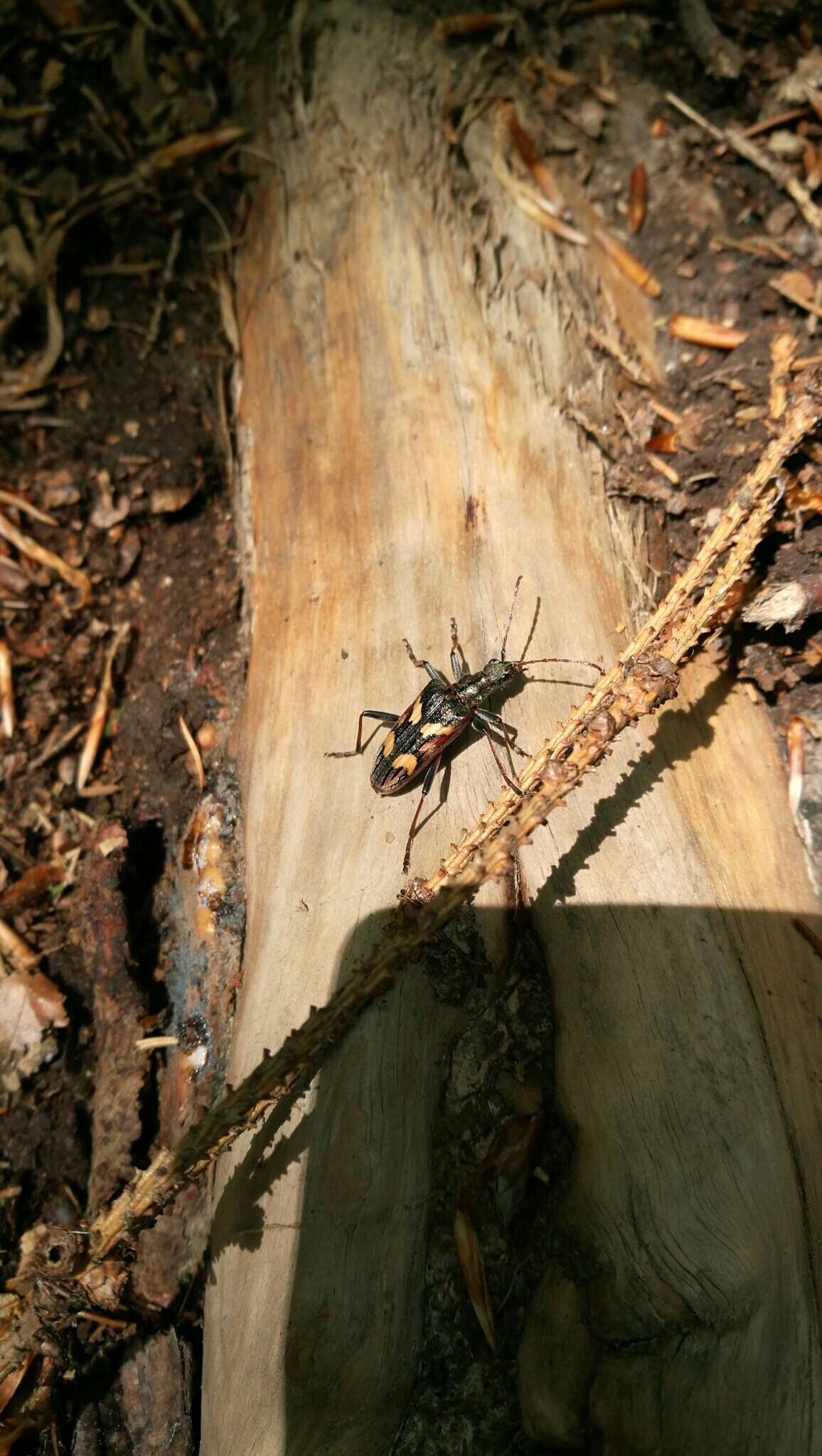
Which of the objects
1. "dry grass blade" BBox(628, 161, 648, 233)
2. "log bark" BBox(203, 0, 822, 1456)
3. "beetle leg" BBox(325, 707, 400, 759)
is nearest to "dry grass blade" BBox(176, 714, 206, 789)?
"log bark" BBox(203, 0, 822, 1456)

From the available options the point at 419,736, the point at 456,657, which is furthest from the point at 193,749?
the point at 456,657

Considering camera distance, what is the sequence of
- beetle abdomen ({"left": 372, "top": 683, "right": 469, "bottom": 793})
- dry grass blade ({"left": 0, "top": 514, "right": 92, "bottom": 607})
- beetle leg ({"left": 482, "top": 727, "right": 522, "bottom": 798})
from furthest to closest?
1. dry grass blade ({"left": 0, "top": 514, "right": 92, "bottom": 607})
2. beetle abdomen ({"left": 372, "top": 683, "right": 469, "bottom": 793})
3. beetle leg ({"left": 482, "top": 727, "right": 522, "bottom": 798})

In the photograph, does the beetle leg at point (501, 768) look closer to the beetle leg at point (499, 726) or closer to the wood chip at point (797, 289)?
the beetle leg at point (499, 726)

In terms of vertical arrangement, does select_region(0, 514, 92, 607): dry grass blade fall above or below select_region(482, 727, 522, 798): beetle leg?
above

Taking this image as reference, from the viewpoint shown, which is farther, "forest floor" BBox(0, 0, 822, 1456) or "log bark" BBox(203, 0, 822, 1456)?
"forest floor" BBox(0, 0, 822, 1456)

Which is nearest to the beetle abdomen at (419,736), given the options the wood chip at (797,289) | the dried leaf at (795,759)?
the dried leaf at (795,759)

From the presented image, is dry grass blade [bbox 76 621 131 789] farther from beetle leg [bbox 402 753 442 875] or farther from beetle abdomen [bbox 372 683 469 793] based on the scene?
beetle leg [bbox 402 753 442 875]

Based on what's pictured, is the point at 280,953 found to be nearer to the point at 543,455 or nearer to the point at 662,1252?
the point at 662,1252

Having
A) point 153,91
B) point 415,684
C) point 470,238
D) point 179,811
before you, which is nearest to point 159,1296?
point 179,811
